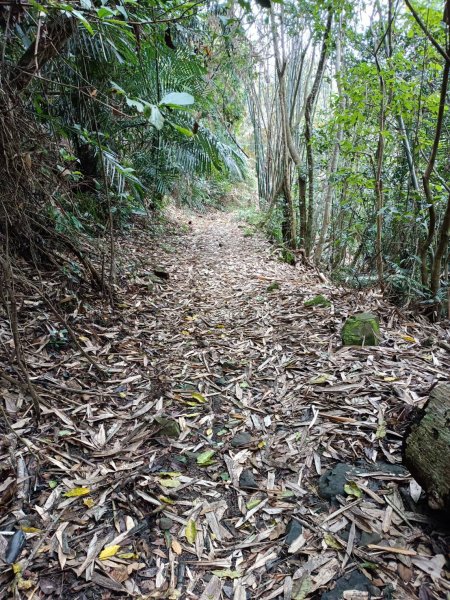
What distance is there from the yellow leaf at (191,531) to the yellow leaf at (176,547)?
0.04 metres

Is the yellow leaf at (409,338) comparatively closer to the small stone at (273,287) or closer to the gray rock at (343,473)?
the gray rock at (343,473)

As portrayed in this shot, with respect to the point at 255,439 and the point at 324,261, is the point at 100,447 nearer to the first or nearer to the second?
the point at 255,439

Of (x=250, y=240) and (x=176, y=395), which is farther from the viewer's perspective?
(x=250, y=240)

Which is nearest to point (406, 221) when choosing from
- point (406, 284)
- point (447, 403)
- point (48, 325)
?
point (406, 284)

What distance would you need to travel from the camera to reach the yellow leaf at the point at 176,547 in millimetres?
1313

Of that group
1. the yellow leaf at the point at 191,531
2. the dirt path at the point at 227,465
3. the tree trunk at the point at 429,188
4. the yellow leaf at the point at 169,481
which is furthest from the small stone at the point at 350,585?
the tree trunk at the point at 429,188

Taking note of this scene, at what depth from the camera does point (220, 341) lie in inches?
112

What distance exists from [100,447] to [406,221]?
3496mm

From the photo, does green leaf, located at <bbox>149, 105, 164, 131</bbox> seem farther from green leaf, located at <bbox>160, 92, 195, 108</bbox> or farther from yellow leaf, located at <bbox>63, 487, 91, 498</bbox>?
yellow leaf, located at <bbox>63, 487, 91, 498</bbox>

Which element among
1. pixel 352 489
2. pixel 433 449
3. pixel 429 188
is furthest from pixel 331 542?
pixel 429 188

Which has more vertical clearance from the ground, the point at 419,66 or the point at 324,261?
the point at 419,66

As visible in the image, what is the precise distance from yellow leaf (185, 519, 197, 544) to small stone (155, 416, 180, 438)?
18.8 inches

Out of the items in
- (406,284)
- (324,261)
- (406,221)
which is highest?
(406,221)

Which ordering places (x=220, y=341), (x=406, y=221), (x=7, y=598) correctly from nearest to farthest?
1. (x=7, y=598)
2. (x=220, y=341)
3. (x=406, y=221)
